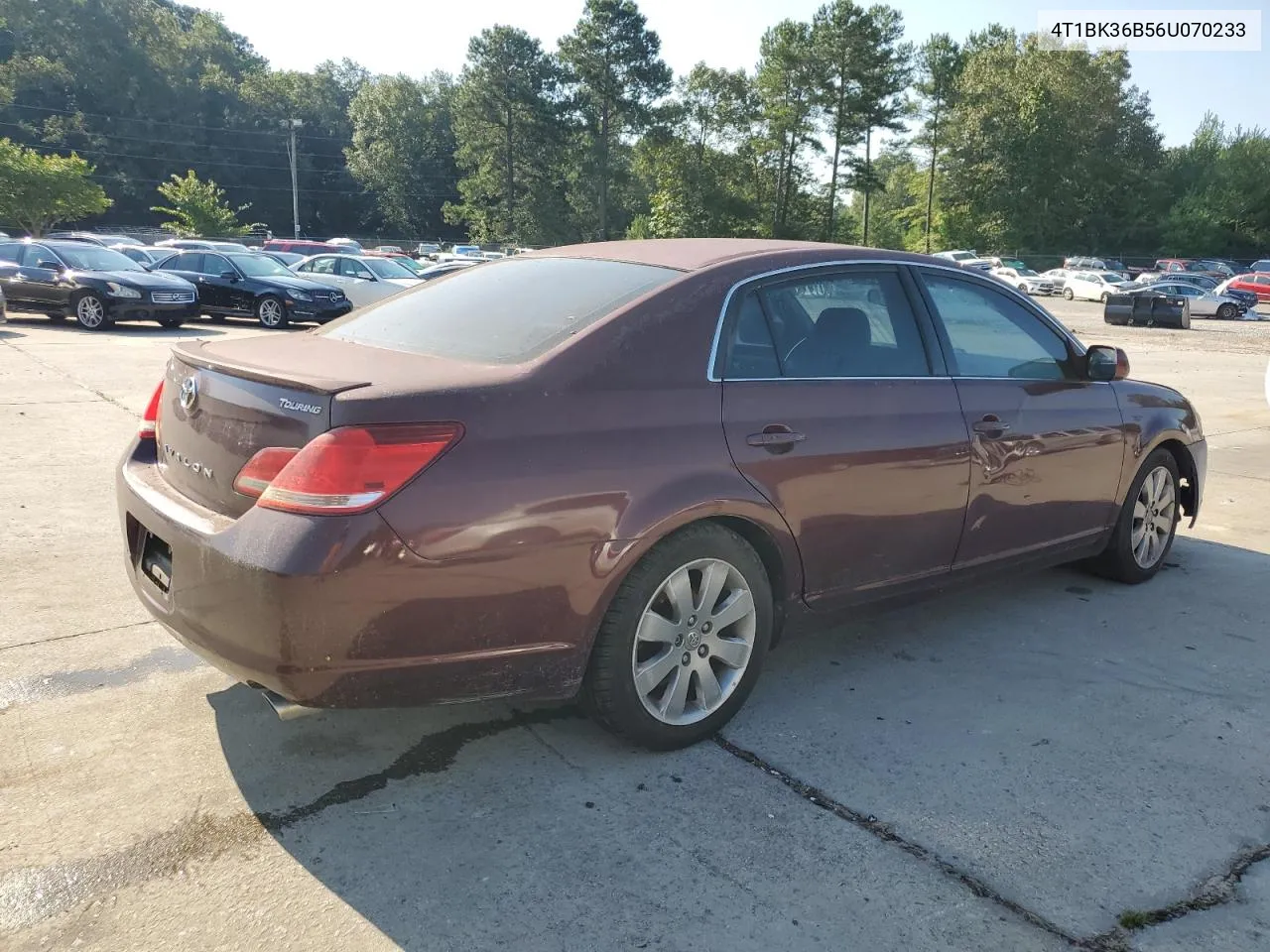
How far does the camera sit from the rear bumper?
2514mm

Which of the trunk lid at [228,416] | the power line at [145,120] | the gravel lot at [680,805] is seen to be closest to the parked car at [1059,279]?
the gravel lot at [680,805]

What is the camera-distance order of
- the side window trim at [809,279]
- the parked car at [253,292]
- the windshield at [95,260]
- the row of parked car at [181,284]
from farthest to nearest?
the parked car at [253,292], the windshield at [95,260], the row of parked car at [181,284], the side window trim at [809,279]

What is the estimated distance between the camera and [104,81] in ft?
286

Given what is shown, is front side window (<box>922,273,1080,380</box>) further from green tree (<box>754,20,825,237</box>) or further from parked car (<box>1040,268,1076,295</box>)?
green tree (<box>754,20,825,237</box>)

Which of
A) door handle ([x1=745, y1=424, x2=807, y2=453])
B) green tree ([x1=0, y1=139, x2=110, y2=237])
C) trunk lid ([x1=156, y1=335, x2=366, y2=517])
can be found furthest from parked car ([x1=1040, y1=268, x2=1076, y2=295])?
trunk lid ([x1=156, y1=335, x2=366, y2=517])

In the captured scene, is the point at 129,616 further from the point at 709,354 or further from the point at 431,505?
the point at 709,354

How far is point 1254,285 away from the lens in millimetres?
42000

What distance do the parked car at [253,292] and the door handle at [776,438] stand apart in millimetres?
16272

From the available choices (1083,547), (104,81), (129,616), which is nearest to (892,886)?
(1083,547)

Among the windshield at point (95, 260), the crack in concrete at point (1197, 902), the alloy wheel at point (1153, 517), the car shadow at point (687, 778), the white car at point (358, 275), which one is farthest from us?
the white car at point (358, 275)

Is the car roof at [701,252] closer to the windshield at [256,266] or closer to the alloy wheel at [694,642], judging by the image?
the alloy wheel at [694,642]

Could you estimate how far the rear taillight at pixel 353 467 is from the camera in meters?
2.52

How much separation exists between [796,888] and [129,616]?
3.02 meters

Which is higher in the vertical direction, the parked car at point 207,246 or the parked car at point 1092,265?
the parked car at point 1092,265
